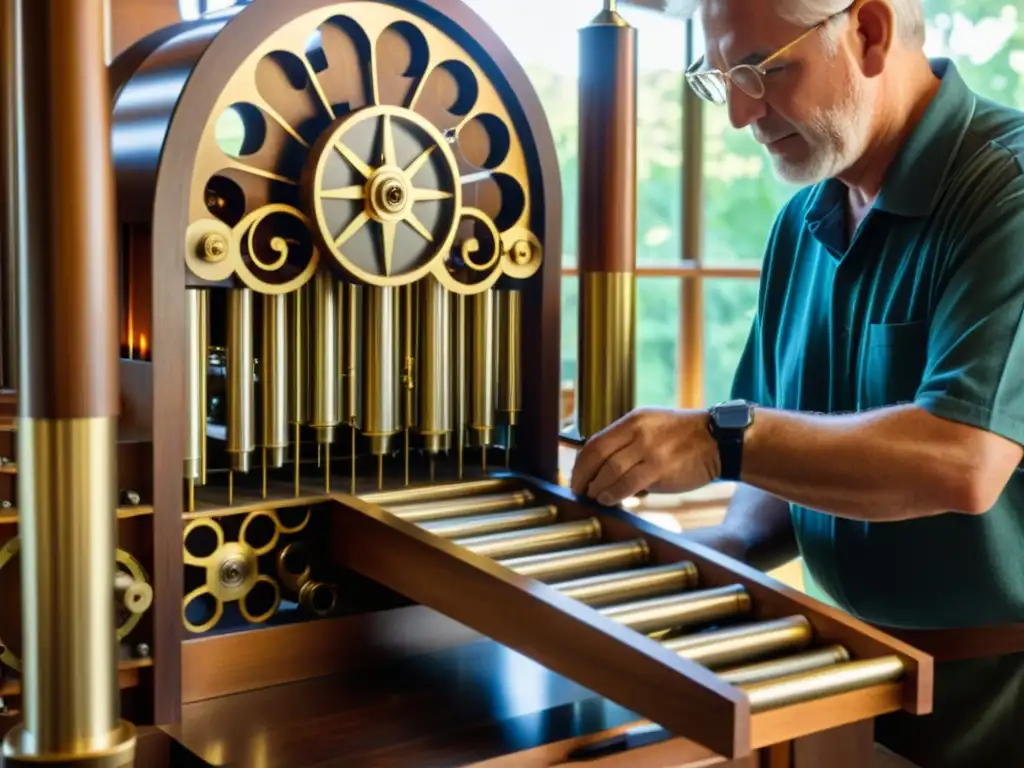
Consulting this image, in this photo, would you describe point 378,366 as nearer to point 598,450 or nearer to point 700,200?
point 598,450

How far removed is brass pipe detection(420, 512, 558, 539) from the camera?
1292mm

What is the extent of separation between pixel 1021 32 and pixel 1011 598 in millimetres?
4668

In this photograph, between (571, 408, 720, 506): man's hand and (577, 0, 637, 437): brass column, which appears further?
(577, 0, 637, 437): brass column

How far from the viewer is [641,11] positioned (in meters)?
1.80

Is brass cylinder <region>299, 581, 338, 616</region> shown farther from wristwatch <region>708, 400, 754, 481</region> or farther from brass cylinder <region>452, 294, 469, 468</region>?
wristwatch <region>708, 400, 754, 481</region>

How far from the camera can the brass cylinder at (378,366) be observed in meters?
1.40

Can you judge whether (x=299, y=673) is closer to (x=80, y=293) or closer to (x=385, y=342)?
(x=385, y=342)

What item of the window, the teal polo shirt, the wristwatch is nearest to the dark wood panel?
the wristwatch

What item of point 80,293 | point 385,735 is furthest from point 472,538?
point 80,293

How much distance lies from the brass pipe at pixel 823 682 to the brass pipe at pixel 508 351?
1.90 feet

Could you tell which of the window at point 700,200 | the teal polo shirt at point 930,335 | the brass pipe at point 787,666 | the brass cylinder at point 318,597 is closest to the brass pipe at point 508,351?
the brass cylinder at point 318,597

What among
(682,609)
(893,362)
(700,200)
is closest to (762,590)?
(682,609)

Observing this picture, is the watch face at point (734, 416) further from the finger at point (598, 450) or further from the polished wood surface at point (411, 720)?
the polished wood surface at point (411, 720)

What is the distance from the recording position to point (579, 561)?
126 cm
